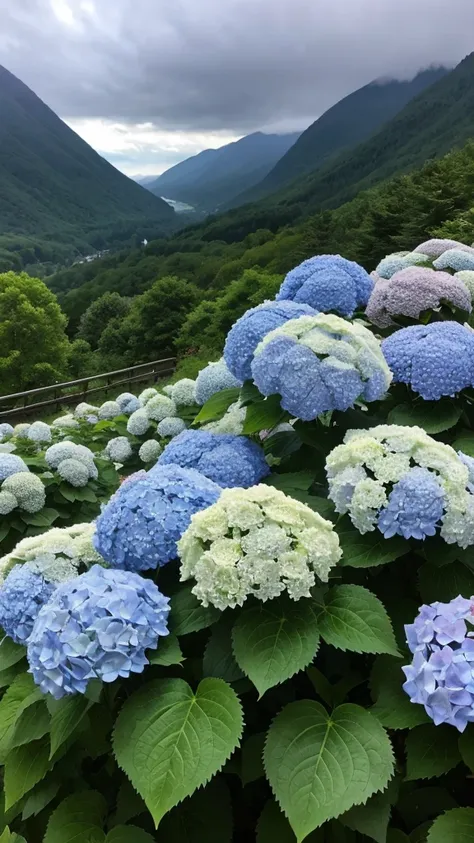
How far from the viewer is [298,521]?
59.4 inches

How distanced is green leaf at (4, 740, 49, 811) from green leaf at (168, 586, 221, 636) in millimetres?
478

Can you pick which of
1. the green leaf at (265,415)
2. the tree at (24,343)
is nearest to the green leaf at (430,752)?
the green leaf at (265,415)

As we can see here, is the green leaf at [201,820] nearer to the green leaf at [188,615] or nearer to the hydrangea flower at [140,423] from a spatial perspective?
the green leaf at [188,615]

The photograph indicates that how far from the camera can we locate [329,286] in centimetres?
269

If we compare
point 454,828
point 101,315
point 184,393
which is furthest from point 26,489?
point 101,315

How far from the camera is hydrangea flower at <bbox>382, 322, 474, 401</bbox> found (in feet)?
6.92

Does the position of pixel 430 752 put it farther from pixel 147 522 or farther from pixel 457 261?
pixel 457 261

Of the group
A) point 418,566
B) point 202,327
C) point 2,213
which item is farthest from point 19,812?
point 2,213

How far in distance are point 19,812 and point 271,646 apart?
3.21 feet

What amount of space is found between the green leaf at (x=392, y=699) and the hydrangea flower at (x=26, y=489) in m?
3.75

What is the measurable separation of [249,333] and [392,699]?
4.66 feet

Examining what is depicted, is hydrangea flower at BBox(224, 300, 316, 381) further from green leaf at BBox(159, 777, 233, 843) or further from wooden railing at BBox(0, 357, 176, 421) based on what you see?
wooden railing at BBox(0, 357, 176, 421)

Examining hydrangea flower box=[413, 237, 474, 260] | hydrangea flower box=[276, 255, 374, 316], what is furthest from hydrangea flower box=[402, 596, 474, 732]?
hydrangea flower box=[413, 237, 474, 260]

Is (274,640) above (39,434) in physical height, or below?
above
